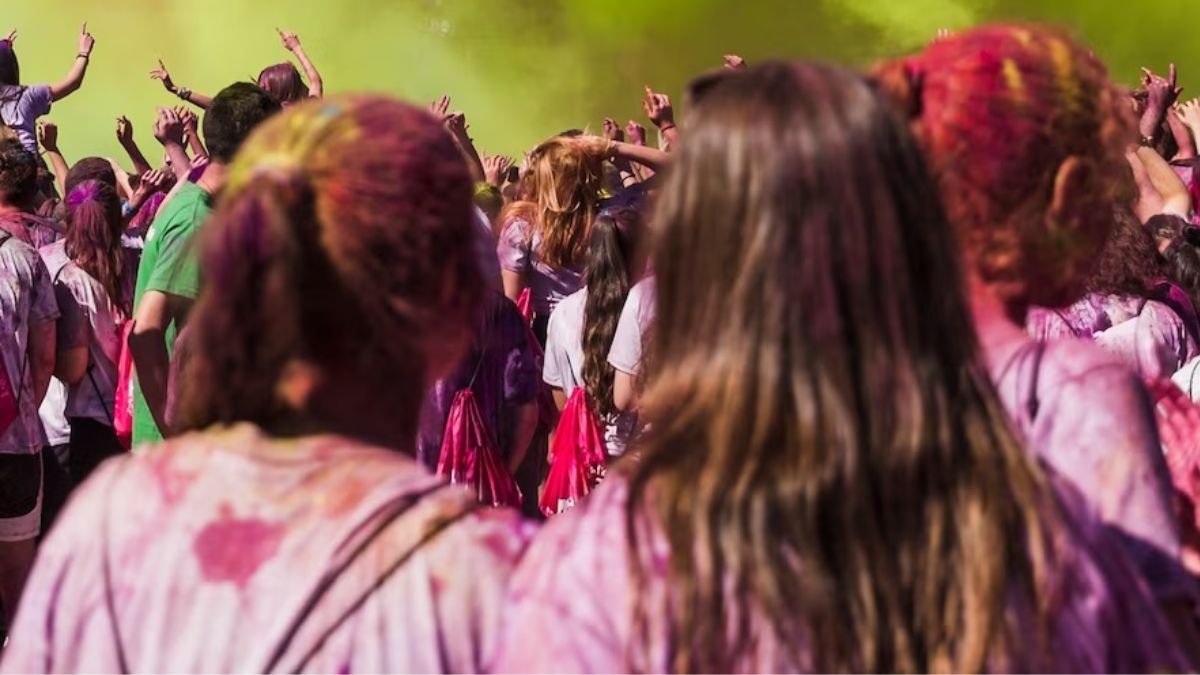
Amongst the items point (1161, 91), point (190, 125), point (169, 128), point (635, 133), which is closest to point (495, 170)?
point (635, 133)

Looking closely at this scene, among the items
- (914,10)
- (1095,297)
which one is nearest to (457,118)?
(1095,297)

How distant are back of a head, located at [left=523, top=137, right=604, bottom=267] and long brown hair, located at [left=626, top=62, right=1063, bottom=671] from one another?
185 inches

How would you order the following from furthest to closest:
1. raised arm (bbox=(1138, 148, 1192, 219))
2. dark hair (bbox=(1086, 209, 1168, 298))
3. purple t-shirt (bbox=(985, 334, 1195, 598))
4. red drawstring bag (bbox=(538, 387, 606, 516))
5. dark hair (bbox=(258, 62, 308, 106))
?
1. raised arm (bbox=(1138, 148, 1192, 219))
2. dark hair (bbox=(258, 62, 308, 106))
3. red drawstring bag (bbox=(538, 387, 606, 516))
4. dark hair (bbox=(1086, 209, 1168, 298))
5. purple t-shirt (bbox=(985, 334, 1195, 598))

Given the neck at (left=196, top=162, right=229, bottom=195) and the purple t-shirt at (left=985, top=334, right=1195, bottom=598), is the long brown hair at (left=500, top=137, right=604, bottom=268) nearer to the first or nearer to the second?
the neck at (left=196, top=162, right=229, bottom=195)

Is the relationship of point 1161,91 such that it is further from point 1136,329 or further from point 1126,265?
point 1136,329

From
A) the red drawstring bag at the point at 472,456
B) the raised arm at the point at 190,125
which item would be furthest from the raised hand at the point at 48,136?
the red drawstring bag at the point at 472,456

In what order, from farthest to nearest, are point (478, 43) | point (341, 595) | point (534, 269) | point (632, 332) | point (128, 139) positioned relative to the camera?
1. point (478, 43)
2. point (128, 139)
3. point (534, 269)
4. point (632, 332)
5. point (341, 595)

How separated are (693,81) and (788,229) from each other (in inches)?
8.9

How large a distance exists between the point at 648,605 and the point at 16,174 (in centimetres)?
479

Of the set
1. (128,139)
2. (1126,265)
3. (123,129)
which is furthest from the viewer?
(128,139)

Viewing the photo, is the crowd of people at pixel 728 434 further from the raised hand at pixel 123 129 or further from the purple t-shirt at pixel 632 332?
the raised hand at pixel 123 129

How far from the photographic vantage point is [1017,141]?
73.2 inches

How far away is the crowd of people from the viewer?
1.50 metres

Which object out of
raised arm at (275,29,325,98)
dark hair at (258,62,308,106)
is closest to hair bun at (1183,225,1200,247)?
dark hair at (258,62,308,106)
